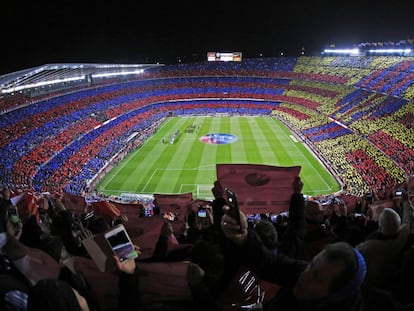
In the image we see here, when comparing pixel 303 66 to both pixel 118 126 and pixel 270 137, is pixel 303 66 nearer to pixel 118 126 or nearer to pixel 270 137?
pixel 270 137

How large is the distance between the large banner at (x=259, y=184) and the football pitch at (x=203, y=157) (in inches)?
726

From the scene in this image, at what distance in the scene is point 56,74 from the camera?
54.4m

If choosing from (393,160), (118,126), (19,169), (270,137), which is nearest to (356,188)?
(393,160)

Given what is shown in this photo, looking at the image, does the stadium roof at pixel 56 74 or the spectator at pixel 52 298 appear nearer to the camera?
the spectator at pixel 52 298

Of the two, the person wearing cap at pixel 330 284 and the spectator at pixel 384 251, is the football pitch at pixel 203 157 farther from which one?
the person wearing cap at pixel 330 284

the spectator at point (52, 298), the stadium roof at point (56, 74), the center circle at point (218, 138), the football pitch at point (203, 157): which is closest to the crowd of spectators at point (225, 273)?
the spectator at point (52, 298)

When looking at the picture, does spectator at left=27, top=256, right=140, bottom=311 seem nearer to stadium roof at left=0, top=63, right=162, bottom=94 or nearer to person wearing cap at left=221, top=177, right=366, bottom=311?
person wearing cap at left=221, top=177, right=366, bottom=311

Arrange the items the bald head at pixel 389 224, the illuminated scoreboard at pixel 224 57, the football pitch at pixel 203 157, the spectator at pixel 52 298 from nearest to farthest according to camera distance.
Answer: the spectator at pixel 52 298 < the bald head at pixel 389 224 < the football pitch at pixel 203 157 < the illuminated scoreboard at pixel 224 57

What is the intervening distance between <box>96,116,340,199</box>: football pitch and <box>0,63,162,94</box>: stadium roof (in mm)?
15871

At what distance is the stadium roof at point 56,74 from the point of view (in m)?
42.7

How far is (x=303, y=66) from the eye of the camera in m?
74.6

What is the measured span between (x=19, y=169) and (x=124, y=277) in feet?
97.4

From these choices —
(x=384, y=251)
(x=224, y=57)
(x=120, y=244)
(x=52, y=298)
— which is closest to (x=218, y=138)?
(x=224, y=57)

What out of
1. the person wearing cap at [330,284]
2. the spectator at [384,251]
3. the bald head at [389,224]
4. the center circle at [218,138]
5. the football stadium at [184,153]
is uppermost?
the person wearing cap at [330,284]
